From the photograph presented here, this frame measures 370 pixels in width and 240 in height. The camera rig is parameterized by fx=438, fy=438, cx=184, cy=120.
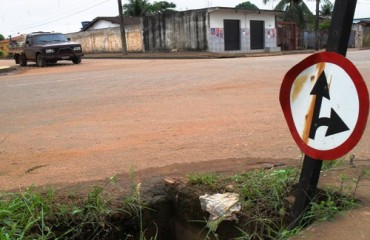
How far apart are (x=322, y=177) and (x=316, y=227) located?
2.68 ft

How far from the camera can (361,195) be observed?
2934 mm

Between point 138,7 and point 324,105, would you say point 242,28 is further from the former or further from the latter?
point 324,105

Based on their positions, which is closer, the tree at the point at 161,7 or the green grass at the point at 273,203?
the green grass at the point at 273,203

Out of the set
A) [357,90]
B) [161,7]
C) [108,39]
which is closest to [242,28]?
[108,39]

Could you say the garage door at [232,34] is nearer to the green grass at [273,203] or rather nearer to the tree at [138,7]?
the tree at [138,7]

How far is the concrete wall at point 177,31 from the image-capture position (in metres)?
35.5

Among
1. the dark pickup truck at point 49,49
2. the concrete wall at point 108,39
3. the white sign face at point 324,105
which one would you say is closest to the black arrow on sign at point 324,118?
the white sign face at point 324,105

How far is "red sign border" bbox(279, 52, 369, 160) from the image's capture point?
2309mm

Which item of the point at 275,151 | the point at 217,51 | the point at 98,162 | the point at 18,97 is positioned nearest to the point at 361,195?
the point at 275,151

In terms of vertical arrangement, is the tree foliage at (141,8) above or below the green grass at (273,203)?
above

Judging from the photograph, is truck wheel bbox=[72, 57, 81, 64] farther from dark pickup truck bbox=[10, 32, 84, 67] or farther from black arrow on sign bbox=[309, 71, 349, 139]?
black arrow on sign bbox=[309, 71, 349, 139]

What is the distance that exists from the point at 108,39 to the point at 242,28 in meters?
14.2

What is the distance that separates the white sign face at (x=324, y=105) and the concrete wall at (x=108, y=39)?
3870cm

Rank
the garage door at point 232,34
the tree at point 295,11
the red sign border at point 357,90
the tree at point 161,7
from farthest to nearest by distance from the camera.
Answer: the tree at point 161,7 < the tree at point 295,11 < the garage door at point 232,34 < the red sign border at point 357,90
